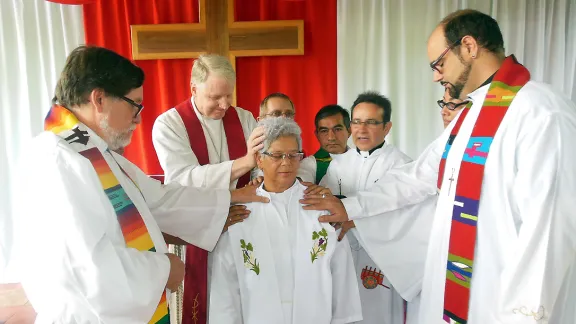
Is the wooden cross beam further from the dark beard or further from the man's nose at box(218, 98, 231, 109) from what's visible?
the dark beard

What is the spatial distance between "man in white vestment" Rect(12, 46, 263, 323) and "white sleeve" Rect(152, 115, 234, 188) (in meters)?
0.69

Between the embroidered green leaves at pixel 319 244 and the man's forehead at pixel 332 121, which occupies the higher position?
the man's forehead at pixel 332 121

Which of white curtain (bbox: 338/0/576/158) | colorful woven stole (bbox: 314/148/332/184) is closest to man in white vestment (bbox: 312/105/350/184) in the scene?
colorful woven stole (bbox: 314/148/332/184)

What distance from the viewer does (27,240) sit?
4.61 feet

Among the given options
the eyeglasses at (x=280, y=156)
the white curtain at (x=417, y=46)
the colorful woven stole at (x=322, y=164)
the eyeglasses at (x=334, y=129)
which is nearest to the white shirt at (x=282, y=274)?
the eyeglasses at (x=280, y=156)

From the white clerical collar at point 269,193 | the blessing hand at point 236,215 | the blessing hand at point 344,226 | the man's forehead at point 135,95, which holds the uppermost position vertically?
the man's forehead at point 135,95

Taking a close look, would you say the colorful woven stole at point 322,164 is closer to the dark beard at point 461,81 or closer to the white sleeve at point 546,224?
the dark beard at point 461,81

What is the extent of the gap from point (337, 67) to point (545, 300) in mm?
3530

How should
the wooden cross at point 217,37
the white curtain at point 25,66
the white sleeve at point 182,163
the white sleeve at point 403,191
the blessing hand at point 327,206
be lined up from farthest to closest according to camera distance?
the white curtain at point 25,66 → the wooden cross at point 217,37 → the white sleeve at point 182,163 → the white sleeve at point 403,191 → the blessing hand at point 327,206

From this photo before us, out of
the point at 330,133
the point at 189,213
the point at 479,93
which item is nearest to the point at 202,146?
the point at 189,213

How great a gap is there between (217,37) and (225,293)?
2751mm

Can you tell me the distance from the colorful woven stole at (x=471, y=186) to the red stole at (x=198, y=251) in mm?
1371

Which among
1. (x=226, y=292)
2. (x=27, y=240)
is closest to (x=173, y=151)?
(x=226, y=292)

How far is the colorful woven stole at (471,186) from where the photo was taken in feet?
5.49
